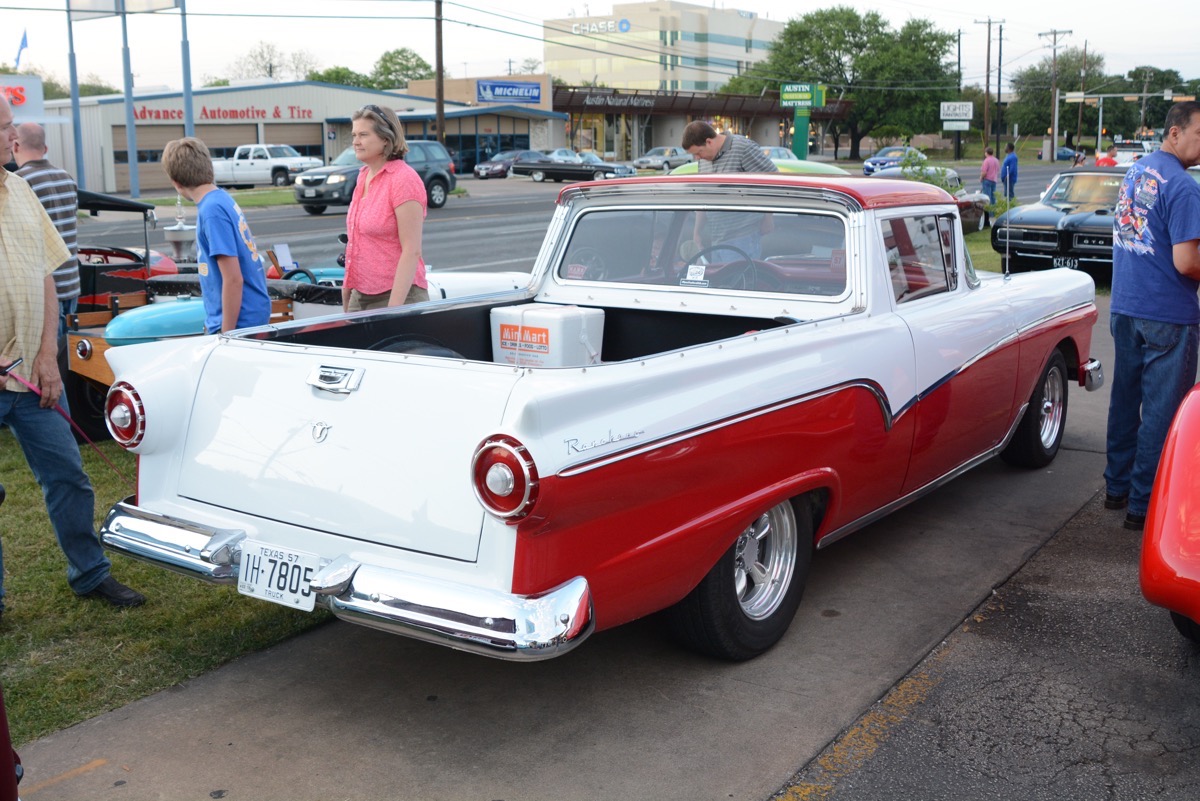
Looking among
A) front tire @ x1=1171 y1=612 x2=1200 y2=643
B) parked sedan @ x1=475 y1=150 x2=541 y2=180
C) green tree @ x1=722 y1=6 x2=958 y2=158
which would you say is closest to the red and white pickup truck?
front tire @ x1=1171 y1=612 x2=1200 y2=643

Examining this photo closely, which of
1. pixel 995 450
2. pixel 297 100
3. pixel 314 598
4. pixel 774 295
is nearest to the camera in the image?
pixel 314 598

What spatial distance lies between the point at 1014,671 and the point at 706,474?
1.37 m

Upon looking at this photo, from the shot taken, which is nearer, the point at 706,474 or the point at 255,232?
the point at 706,474

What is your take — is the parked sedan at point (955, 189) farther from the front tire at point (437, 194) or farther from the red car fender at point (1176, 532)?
the red car fender at point (1176, 532)

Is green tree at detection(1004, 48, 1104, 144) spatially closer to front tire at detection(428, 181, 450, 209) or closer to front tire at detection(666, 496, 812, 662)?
front tire at detection(428, 181, 450, 209)

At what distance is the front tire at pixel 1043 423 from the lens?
19.8ft

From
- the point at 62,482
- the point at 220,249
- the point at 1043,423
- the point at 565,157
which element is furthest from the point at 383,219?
the point at 565,157

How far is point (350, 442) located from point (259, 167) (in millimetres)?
42402

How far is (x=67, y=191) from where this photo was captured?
5.89 metres

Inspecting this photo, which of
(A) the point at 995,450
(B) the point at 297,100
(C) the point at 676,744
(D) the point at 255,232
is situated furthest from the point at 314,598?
(B) the point at 297,100

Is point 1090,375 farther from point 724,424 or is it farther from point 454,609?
point 454,609

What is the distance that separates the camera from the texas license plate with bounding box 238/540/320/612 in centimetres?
328

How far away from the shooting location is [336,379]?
3.41 m

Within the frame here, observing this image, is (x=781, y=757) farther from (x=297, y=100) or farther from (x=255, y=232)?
(x=297, y=100)
